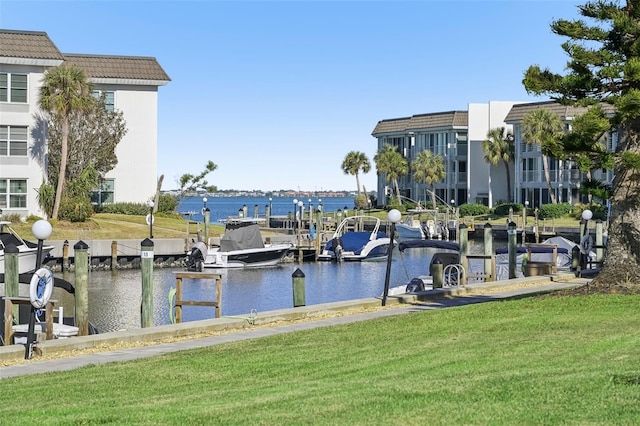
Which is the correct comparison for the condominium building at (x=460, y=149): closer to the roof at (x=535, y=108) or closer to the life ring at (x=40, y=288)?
the roof at (x=535, y=108)

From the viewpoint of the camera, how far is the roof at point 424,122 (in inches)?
4274

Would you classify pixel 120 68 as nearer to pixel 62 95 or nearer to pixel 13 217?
pixel 62 95

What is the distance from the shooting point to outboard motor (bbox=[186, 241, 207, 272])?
2216 inches

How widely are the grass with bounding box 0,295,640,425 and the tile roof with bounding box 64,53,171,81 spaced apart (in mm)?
54164

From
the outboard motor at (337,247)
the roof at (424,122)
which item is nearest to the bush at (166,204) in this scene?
the outboard motor at (337,247)

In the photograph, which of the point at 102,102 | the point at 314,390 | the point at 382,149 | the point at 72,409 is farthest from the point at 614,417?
the point at 382,149

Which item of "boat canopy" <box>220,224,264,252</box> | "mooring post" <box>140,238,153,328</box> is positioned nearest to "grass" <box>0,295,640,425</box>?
"mooring post" <box>140,238,153,328</box>

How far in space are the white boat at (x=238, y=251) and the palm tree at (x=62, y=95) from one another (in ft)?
30.3

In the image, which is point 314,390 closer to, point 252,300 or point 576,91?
point 576,91

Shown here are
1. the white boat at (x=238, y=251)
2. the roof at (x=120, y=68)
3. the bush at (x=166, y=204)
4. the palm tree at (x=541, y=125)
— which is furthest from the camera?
the palm tree at (x=541, y=125)

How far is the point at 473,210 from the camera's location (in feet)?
316

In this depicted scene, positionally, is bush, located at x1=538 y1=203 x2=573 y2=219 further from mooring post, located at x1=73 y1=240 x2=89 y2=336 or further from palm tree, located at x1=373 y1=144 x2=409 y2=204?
mooring post, located at x1=73 y1=240 x2=89 y2=336

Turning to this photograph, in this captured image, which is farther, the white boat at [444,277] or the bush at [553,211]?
the bush at [553,211]

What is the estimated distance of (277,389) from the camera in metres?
12.2
